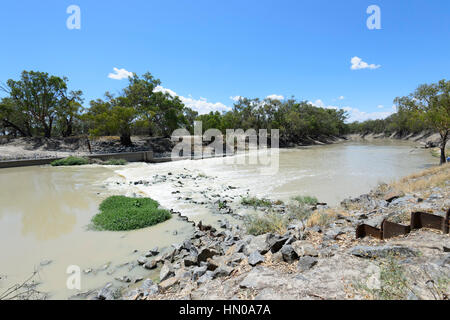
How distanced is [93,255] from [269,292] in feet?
15.9

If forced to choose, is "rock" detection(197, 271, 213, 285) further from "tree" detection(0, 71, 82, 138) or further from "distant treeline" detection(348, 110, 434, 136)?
"distant treeline" detection(348, 110, 434, 136)

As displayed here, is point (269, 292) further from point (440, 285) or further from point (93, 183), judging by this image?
point (93, 183)

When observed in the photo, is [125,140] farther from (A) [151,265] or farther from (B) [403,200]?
(B) [403,200]

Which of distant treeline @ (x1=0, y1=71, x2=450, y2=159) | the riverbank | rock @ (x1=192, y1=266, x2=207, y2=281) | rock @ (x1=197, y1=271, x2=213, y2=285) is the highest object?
distant treeline @ (x1=0, y1=71, x2=450, y2=159)

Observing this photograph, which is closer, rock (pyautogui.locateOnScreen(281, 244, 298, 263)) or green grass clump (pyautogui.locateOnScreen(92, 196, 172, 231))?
rock (pyautogui.locateOnScreen(281, 244, 298, 263))

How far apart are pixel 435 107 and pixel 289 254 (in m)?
21.0

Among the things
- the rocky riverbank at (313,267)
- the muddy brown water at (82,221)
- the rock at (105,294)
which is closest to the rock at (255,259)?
the rocky riverbank at (313,267)

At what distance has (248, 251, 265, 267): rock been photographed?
3564mm

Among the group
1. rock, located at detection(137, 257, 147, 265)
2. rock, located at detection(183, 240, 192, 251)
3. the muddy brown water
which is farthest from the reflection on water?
rock, located at detection(183, 240, 192, 251)

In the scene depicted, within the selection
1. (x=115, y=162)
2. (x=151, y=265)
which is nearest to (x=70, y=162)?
(x=115, y=162)

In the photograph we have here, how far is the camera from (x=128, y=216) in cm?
750

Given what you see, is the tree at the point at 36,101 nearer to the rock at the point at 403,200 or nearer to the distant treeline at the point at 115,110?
the distant treeline at the point at 115,110

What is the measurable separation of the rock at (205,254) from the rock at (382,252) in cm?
265
